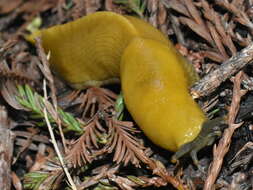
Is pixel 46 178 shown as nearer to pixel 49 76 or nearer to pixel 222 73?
pixel 49 76

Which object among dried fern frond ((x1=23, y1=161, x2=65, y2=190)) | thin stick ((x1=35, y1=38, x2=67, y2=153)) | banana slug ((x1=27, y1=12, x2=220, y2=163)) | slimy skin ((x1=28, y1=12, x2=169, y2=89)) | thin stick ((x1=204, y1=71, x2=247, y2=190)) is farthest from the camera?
slimy skin ((x1=28, y1=12, x2=169, y2=89))

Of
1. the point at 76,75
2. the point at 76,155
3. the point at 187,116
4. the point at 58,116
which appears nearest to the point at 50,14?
the point at 76,75

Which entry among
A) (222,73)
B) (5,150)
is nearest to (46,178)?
(5,150)

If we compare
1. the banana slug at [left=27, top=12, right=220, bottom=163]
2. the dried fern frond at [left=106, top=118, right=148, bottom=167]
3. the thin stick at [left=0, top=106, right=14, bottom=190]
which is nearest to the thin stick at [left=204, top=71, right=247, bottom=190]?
the banana slug at [left=27, top=12, right=220, bottom=163]

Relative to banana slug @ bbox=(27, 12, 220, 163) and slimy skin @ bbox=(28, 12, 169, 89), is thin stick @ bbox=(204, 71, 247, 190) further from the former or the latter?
slimy skin @ bbox=(28, 12, 169, 89)

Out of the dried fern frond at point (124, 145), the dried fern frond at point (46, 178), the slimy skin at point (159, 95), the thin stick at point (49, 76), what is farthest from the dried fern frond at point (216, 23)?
the dried fern frond at point (46, 178)
